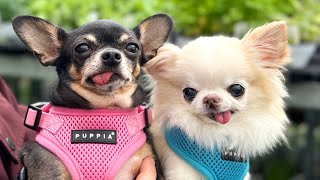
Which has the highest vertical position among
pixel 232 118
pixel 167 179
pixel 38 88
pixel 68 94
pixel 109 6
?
pixel 68 94

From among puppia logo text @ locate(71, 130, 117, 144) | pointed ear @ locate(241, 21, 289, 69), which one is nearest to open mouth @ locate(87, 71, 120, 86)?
puppia logo text @ locate(71, 130, 117, 144)

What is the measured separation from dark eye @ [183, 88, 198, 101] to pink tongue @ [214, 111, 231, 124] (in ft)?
0.26

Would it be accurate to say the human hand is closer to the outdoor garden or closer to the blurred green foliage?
the outdoor garden

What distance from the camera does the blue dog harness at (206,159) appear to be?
57.9 inches

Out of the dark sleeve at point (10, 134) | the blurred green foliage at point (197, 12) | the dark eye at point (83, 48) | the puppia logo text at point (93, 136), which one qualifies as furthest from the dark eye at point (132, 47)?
the blurred green foliage at point (197, 12)

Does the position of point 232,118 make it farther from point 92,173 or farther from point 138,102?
point 92,173

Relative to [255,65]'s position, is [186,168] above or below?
below

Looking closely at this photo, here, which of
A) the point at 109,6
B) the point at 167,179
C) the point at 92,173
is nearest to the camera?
the point at 92,173

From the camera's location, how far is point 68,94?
1444 millimetres

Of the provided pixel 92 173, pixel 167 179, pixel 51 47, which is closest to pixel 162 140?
pixel 167 179

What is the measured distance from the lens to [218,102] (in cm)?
141

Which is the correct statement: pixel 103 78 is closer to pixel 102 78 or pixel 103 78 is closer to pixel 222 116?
pixel 102 78

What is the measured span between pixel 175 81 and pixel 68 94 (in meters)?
0.27

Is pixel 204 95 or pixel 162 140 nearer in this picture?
pixel 204 95
